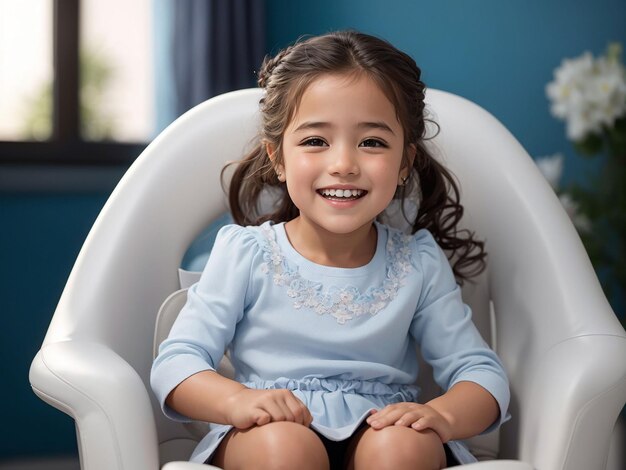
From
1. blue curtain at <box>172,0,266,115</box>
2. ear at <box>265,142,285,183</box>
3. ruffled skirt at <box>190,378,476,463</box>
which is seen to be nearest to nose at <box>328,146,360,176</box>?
ear at <box>265,142,285,183</box>

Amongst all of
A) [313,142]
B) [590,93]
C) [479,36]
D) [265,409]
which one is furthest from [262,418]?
[479,36]

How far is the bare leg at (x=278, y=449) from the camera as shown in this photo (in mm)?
Answer: 1083

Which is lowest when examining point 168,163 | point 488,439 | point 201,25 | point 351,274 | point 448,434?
point 488,439

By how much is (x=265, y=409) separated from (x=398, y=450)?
0.54 ft

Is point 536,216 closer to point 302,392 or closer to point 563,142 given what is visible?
point 302,392

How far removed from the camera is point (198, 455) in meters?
1.23

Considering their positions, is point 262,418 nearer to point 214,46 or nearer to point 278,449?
point 278,449

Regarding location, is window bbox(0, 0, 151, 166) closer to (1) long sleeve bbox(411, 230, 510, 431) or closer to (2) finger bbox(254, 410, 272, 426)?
(1) long sleeve bbox(411, 230, 510, 431)

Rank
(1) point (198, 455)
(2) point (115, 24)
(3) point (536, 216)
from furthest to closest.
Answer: (2) point (115, 24), (3) point (536, 216), (1) point (198, 455)

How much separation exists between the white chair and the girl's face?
0.91 feet

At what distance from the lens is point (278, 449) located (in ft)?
3.56

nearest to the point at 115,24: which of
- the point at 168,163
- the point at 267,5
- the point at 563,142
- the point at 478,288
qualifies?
the point at 267,5

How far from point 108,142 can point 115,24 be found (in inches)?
33.3

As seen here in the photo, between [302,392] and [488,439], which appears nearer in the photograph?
[302,392]
